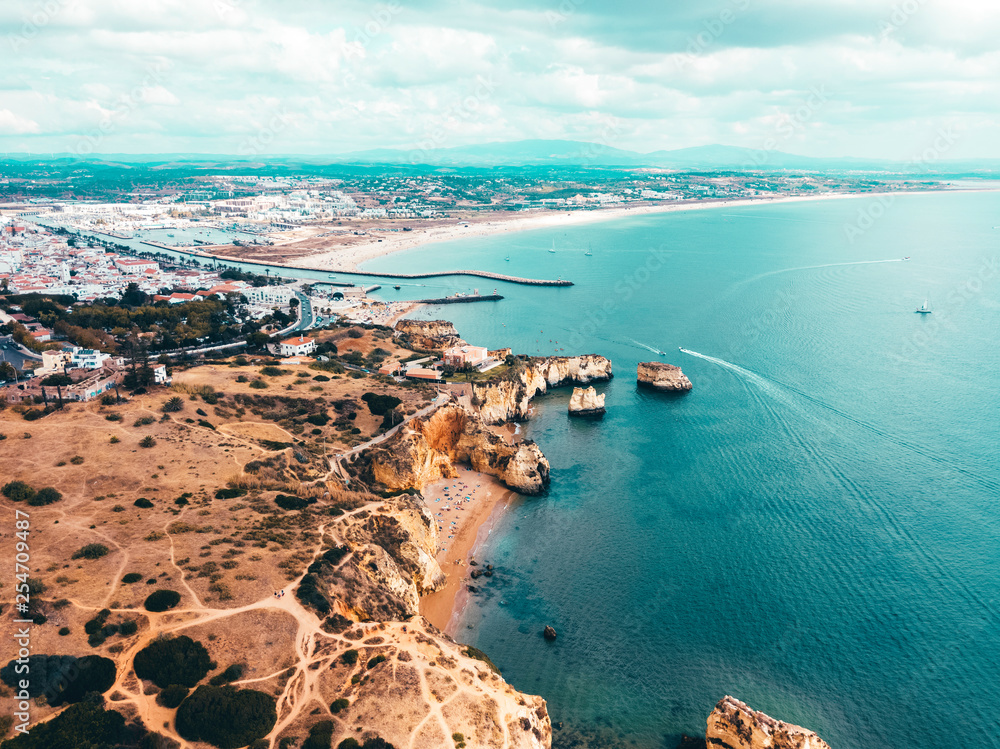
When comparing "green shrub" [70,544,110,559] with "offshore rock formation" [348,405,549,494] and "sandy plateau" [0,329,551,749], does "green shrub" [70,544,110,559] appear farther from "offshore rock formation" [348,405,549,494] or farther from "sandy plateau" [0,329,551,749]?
"offshore rock formation" [348,405,549,494]

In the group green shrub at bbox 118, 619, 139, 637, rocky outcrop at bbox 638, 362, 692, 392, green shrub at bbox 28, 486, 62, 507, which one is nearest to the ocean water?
rocky outcrop at bbox 638, 362, 692, 392

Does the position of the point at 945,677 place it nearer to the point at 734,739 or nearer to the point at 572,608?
the point at 734,739

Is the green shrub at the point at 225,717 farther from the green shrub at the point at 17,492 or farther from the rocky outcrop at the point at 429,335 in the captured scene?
the rocky outcrop at the point at 429,335

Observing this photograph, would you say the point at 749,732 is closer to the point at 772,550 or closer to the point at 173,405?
the point at 772,550

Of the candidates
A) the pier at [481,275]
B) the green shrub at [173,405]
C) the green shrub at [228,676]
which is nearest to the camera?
the green shrub at [228,676]

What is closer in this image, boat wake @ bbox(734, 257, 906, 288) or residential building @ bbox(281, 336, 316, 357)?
residential building @ bbox(281, 336, 316, 357)

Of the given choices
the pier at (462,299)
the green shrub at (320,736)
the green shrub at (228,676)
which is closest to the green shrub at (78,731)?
the green shrub at (228,676)
